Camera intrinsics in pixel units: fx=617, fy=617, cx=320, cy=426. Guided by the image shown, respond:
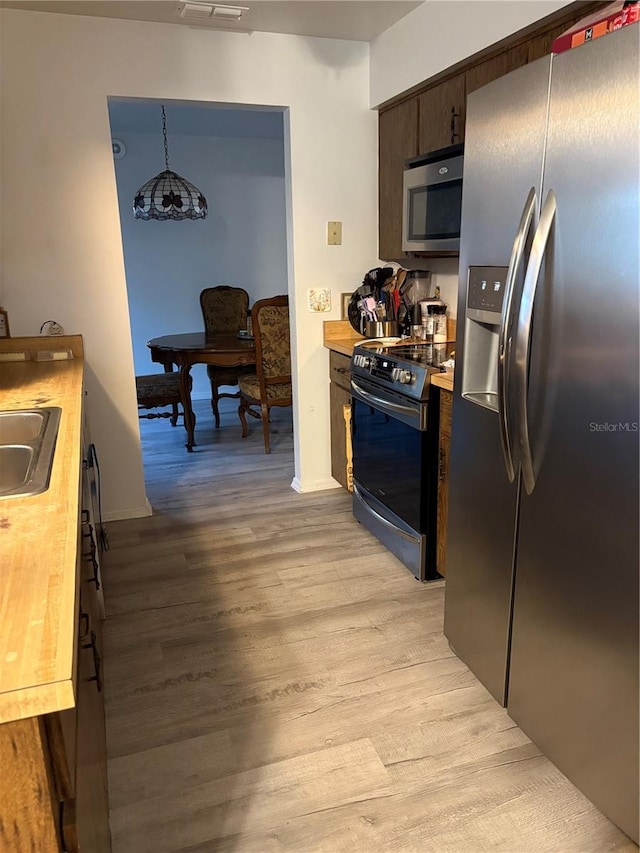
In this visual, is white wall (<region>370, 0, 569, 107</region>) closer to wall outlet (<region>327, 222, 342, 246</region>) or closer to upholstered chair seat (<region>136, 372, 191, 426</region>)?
wall outlet (<region>327, 222, 342, 246</region>)

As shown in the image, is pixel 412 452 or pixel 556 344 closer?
pixel 556 344

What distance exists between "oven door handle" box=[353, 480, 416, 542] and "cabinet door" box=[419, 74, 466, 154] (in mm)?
1663

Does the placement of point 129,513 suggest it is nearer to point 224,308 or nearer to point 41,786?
point 41,786

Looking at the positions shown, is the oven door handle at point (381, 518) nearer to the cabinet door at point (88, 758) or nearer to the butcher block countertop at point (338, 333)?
the butcher block countertop at point (338, 333)

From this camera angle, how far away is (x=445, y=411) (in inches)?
92.9

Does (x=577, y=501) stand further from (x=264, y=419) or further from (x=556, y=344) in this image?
(x=264, y=419)

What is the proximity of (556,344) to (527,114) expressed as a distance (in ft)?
1.86

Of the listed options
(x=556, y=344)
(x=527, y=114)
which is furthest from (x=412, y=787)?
(x=527, y=114)

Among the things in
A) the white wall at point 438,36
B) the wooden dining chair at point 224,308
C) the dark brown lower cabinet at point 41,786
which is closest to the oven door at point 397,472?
the white wall at point 438,36

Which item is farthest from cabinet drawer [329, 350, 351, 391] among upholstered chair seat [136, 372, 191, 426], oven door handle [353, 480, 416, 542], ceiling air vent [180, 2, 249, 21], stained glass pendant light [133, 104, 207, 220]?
stained glass pendant light [133, 104, 207, 220]

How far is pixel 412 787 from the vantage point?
5.43 ft

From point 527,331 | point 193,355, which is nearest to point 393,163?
point 193,355

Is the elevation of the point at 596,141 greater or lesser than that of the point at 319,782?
greater

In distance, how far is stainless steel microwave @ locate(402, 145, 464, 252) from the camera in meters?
2.61
